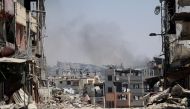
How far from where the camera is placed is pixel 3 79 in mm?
28109

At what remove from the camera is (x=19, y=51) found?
34.2 metres

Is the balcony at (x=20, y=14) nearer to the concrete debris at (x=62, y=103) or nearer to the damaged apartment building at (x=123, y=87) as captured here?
the concrete debris at (x=62, y=103)

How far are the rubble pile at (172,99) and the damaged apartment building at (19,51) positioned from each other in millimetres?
7830

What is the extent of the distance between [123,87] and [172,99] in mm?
69215

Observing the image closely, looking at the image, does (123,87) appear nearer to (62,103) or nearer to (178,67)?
(62,103)

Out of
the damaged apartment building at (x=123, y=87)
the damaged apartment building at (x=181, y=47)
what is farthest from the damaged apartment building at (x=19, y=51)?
the damaged apartment building at (x=123, y=87)

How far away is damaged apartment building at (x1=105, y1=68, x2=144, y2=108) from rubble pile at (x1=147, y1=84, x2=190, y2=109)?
6347 cm

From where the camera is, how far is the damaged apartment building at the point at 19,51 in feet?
93.0

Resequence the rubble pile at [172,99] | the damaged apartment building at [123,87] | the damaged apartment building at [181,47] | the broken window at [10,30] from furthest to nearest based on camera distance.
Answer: the damaged apartment building at [123,87] < the broken window at [10,30] < the damaged apartment building at [181,47] < the rubble pile at [172,99]

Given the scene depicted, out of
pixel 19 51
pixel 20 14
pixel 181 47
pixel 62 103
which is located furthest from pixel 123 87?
pixel 19 51

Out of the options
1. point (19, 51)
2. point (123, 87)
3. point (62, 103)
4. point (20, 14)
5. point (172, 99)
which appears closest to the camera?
point (172, 99)

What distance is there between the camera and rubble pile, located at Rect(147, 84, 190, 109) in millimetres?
30905

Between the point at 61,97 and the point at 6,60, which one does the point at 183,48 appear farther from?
the point at 61,97

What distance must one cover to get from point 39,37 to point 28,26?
7.04 metres
